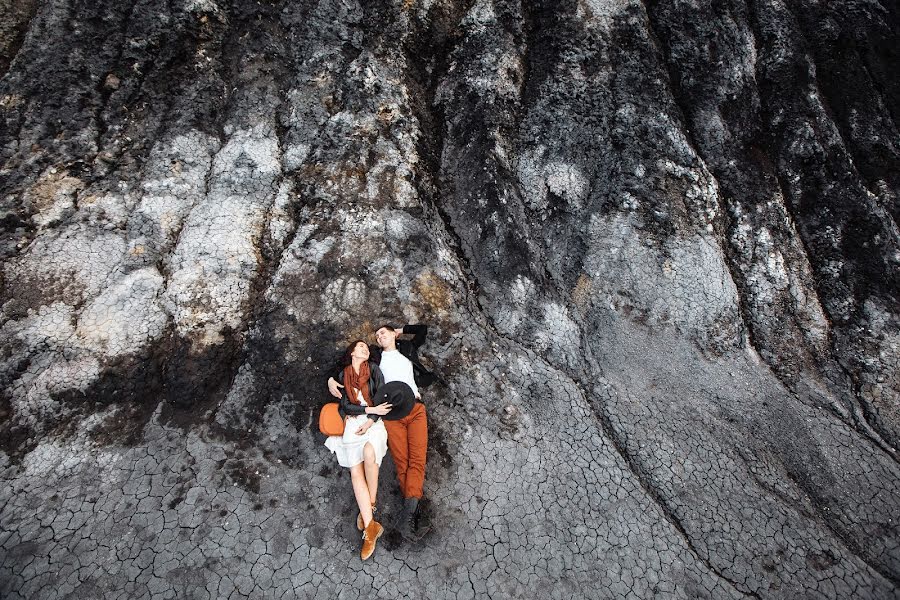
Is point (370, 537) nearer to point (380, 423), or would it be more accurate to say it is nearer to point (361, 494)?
point (361, 494)

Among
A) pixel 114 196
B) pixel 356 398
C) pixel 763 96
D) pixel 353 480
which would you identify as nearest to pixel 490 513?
pixel 353 480

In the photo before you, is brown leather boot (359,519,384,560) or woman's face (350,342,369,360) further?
woman's face (350,342,369,360)

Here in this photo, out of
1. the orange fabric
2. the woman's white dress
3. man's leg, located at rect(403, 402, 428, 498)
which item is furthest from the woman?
man's leg, located at rect(403, 402, 428, 498)

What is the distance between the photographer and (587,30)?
18.6ft

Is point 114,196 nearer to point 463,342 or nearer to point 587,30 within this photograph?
point 463,342

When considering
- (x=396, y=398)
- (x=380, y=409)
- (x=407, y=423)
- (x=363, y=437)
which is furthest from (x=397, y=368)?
(x=363, y=437)

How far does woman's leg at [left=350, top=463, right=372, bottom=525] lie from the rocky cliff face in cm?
30

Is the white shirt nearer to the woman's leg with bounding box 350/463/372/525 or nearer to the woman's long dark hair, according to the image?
the woman's long dark hair

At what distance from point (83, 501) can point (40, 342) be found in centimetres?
163

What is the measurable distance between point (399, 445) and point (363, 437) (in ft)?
1.25

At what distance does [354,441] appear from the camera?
3598 millimetres

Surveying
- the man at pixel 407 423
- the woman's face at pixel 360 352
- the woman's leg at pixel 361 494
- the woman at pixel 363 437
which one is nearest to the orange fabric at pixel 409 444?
the man at pixel 407 423

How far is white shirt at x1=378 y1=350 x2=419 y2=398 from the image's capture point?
3883 millimetres

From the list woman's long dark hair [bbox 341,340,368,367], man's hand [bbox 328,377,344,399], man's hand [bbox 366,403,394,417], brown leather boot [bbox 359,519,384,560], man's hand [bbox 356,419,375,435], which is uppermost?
woman's long dark hair [bbox 341,340,368,367]
